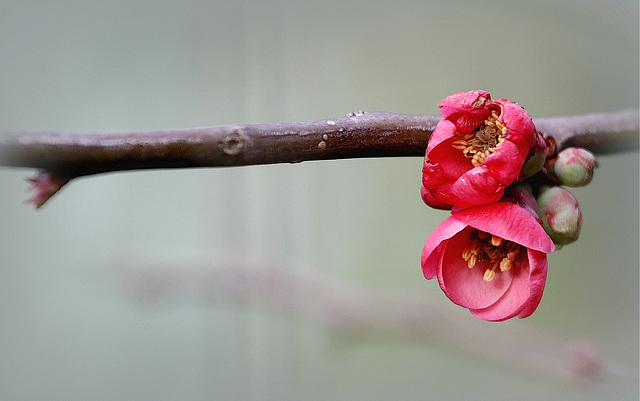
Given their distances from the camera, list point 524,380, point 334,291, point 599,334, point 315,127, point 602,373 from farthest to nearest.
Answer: point 599,334, point 524,380, point 334,291, point 602,373, point 315,127

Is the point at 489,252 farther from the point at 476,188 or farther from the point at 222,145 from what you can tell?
the point at 222,145

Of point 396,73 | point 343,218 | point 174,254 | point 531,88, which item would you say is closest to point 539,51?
point 531,88

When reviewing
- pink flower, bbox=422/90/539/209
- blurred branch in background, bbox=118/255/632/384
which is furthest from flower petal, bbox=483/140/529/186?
blurred branch in background, bbox=118/255/632/384

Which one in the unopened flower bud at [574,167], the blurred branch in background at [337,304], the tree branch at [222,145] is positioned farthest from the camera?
the blurred branch in background at [337,304]

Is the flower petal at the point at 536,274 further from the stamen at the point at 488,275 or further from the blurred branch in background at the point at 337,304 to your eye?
the blurred branch in background at the point at 337,304

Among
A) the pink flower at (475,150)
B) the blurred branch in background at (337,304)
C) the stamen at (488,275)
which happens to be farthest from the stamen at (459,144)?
the blurred branch in background at (337,304)

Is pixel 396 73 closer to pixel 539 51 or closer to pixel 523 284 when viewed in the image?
pixel 539 51

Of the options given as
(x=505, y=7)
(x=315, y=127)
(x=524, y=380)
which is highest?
(x=505, y=7)
